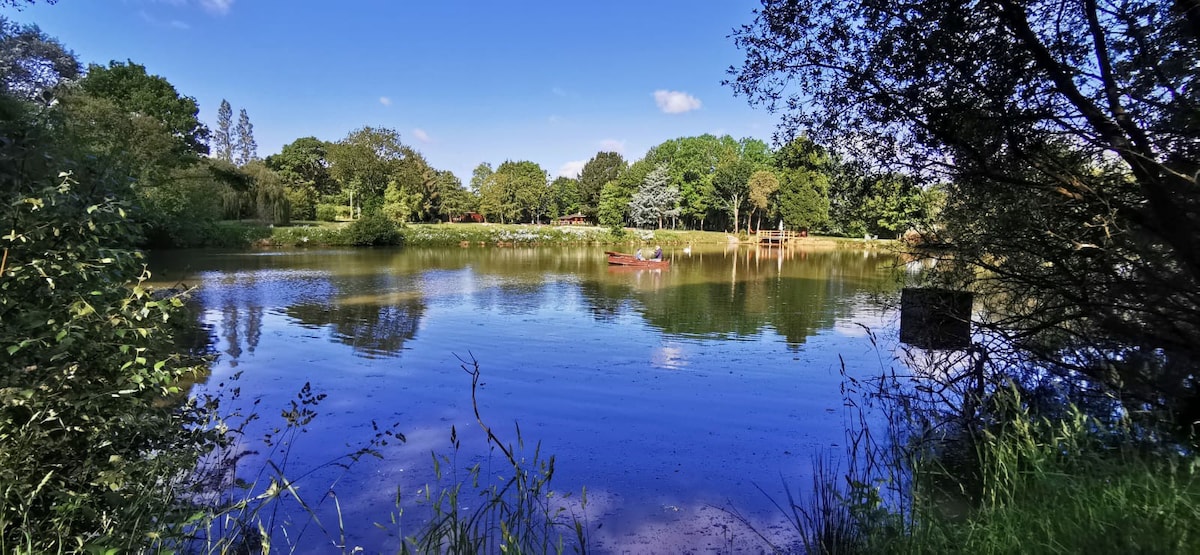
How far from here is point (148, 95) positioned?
38.8m

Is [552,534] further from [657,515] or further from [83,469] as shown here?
[83,469]

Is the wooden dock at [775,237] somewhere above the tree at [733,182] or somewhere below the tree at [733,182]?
below

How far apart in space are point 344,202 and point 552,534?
6626 cm

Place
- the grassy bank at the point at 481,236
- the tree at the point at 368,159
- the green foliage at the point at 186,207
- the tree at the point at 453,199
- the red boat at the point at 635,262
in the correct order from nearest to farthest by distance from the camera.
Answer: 1. the red boat at the point at 635,262
2. the green foliage at the point at 186,207
3. the grassy bank at the point at 481,236
4. the tree at the point at 368,159
5. the tree at the point at 453,199

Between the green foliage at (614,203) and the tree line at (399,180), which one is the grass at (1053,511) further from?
the green foliage at (614,203)

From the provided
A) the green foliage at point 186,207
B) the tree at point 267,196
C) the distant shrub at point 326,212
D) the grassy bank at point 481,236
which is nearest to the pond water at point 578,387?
the green foliage at point 186,207

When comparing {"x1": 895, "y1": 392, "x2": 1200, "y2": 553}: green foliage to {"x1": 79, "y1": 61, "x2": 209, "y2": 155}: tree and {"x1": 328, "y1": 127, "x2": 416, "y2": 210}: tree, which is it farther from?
{"x1": 328, "y1": 127, "x2": 416, "y2": 210}: tree

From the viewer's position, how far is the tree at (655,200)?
6456cm

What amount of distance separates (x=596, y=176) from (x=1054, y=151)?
2852 inches

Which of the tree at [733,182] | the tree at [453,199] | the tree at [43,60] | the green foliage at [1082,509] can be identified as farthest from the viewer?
the tree at [453,199]

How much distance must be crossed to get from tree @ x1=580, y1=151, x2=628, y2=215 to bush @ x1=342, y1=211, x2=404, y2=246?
106 ft

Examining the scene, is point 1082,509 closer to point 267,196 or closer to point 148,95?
point 148,95

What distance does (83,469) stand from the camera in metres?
3.39

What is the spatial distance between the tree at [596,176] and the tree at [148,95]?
42266 millimetres
